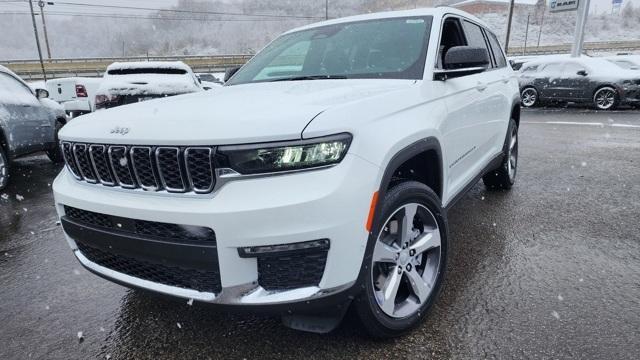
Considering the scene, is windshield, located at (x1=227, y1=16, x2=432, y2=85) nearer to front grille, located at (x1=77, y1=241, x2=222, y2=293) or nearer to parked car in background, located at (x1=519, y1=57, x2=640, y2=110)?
front grille, located at (x1=77, y1=241, x2=222, y2=293)

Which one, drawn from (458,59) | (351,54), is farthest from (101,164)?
(458,59)

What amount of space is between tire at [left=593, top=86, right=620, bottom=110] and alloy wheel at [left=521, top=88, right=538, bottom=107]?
1.87 meters

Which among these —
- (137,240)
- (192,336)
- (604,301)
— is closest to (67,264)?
(192,336)

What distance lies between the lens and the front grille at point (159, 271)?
1886 mm

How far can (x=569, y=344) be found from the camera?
2217mm

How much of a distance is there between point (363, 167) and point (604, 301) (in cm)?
189

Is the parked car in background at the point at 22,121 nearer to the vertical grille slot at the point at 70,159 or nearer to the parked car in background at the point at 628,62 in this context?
the vertical grille slot at the point at 70,159

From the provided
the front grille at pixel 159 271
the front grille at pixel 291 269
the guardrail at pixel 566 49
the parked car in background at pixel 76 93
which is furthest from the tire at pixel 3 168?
the guardrail at pixel 566 49

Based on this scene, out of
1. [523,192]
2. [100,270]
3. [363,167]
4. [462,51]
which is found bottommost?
[523,192]

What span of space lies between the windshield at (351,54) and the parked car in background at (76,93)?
5.64m

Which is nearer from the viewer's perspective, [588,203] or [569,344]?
[569,344]

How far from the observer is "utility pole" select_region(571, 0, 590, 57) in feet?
64.4

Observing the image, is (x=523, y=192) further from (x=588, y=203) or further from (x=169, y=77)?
(x=169, y=77)

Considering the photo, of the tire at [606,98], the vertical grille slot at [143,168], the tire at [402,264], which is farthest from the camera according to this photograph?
the tire at [606,98]
